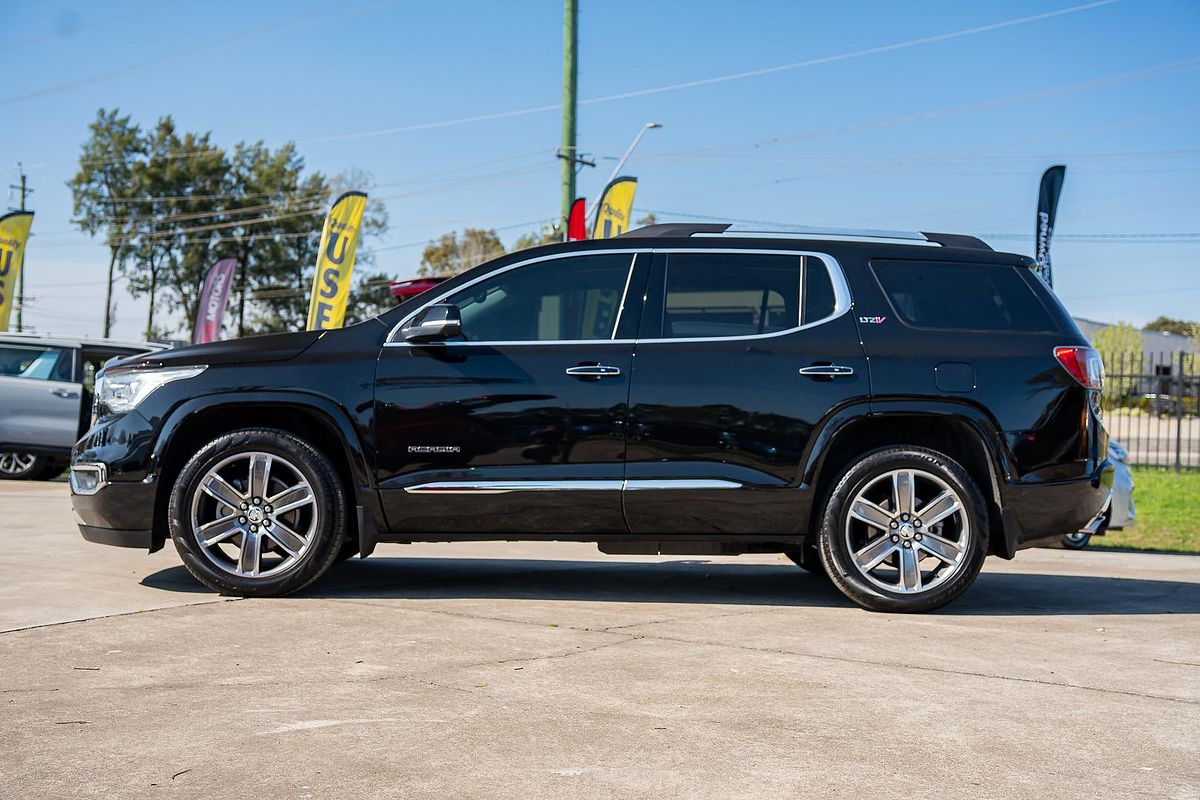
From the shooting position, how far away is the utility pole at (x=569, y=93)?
75.8 feet

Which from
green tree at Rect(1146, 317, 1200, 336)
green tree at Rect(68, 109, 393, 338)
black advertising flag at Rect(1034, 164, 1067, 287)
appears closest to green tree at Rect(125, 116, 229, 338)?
green tree at Rect(68, 109, 393, 338)

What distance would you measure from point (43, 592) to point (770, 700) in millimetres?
3872

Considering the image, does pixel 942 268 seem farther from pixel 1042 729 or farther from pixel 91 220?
pixel 91 220

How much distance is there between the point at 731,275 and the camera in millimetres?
6441

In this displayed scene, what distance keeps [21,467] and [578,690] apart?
44.3ft

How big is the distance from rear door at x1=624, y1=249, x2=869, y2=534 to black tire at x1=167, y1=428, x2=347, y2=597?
1.44 meters

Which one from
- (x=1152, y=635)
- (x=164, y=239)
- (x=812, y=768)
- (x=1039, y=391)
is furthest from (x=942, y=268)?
(x=164, y=239)

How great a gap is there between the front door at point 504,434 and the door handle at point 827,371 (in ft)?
2.86

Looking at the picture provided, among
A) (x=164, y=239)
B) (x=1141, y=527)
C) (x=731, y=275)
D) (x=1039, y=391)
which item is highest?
(x=164, y=239)

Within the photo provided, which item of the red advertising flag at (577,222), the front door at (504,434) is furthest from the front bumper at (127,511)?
the red advertising flag at (577,222)

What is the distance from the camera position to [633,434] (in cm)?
615

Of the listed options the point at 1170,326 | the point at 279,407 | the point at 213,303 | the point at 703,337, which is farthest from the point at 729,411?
the point at 1170,326

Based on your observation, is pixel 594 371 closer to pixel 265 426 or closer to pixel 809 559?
pixel 265 426

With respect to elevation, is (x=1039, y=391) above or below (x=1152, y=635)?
above
